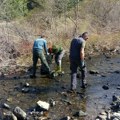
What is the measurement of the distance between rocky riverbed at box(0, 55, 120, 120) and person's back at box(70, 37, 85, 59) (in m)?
1.28

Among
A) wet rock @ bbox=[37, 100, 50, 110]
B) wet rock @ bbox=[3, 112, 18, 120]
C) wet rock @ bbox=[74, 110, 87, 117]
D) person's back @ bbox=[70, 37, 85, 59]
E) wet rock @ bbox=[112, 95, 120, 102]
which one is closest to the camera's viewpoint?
wet rock @ bbox=[3, 112, 18, 120]

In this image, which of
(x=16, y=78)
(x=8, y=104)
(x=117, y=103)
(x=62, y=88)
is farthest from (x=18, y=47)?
(x=117, y=103)

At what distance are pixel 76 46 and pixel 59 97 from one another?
71.6 inches

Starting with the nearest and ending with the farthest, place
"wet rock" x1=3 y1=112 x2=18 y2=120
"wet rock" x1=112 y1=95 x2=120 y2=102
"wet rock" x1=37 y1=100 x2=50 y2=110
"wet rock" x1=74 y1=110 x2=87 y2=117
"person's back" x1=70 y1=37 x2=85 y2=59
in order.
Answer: "wet rock" x1=3 y1=112 x2=18 y2=120
"wet rock" x1=74 y1=110 x2=87 y2=117
"wet rock" x1=37 y1=100 x2=50 y2=110
"wet rock" x1=112 y1=95 x2=120 y2=102
"person's back" x1=70 y1=37 x2=85 y2=59

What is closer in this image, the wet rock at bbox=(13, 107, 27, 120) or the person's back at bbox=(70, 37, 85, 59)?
the wet rock at bbox=(13, 107, 27, 120)

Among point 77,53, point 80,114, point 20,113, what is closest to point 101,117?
point 80,114

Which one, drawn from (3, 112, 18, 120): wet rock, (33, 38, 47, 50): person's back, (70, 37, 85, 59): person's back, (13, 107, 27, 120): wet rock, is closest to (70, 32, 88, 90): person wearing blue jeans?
(70, 37, 85, 59): person's back

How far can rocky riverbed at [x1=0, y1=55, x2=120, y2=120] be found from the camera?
1181 cm

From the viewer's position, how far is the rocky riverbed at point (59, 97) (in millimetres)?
11812

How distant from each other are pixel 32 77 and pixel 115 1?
624 inches

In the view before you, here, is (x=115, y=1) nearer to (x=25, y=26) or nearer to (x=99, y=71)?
(x=25, y=26)

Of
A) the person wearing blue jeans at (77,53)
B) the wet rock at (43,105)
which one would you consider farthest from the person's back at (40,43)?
the wet rock at (43,105)

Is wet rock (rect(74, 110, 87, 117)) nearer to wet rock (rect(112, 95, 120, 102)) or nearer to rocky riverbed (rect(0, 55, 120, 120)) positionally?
rocky riverbed (rect(0, 55, 120, 120))

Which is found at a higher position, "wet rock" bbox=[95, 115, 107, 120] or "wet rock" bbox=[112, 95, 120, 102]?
"wet rock" bbox=[112, 95, 120, 102]
